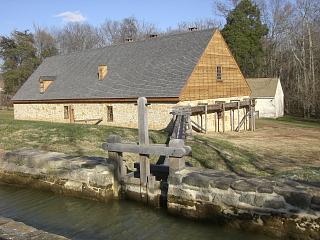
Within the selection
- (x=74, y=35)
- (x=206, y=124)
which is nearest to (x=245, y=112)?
(x=206, y=124)

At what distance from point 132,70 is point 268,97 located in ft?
68.8

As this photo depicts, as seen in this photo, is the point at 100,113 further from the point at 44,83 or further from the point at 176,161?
the point at 176,161

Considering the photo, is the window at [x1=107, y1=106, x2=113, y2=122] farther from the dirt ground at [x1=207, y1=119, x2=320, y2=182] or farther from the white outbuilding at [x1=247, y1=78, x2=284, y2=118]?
the white outbuilding at [x1=247, y1=78, x2=284, y2=118]

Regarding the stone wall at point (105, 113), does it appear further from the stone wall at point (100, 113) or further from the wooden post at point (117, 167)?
the wooden post at point (117, 167)

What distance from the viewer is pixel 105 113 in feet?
87.3

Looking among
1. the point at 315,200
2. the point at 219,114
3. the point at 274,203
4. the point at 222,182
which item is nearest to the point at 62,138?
the point at 222,182

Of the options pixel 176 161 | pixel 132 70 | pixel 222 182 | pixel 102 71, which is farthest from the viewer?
pixel 102 71

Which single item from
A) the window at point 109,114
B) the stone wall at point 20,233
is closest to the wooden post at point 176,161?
the stone wall at point 20,233


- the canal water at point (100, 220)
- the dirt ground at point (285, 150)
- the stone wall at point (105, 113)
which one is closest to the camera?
the canal water at point (100, 220)

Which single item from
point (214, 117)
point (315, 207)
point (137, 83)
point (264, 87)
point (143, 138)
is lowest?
point (214, 117)

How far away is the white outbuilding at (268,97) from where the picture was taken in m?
42.8

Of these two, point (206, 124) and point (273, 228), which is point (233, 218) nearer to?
point (273, 228)

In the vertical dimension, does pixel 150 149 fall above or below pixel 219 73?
below

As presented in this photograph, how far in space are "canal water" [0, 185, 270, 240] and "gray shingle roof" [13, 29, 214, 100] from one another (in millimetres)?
14266
